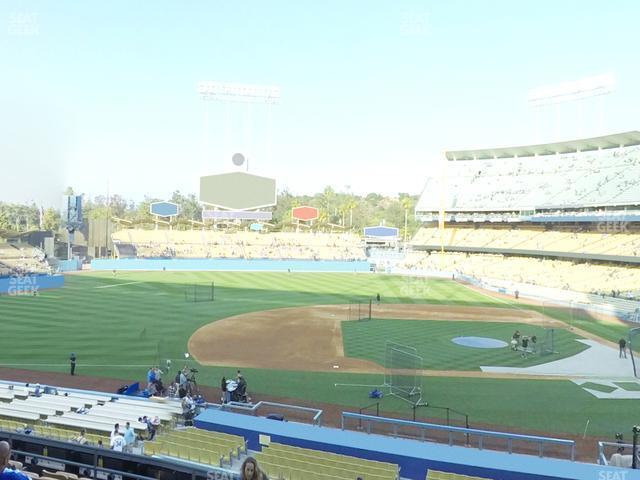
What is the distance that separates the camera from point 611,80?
Result: 65250mm

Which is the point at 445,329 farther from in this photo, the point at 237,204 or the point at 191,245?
the point at 191,245

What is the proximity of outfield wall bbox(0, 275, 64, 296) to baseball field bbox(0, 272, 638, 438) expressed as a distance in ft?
7.72

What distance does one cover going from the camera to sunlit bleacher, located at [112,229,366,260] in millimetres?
80062

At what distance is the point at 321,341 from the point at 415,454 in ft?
61.8

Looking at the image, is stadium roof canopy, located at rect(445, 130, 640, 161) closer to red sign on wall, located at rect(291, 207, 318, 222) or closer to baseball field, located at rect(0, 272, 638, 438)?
red sign on wall, located at rect(291, 207, 318, 222)

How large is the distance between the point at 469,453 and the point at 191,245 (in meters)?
76.6

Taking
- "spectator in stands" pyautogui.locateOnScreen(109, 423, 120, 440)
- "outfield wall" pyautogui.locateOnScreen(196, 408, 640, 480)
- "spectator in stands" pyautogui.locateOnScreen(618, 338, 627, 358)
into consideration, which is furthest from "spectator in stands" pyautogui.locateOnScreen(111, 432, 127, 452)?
"spectator in stands" pyautogui.locateOnScreen(618, 338, 627, 358)

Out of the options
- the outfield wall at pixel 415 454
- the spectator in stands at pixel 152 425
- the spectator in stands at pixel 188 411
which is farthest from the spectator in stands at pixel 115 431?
the spectator in stands at pixel 188 411

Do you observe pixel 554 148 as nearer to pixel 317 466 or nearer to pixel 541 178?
pixel 541 178

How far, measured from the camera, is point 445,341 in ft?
94.9

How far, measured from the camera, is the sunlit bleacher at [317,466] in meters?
8.71

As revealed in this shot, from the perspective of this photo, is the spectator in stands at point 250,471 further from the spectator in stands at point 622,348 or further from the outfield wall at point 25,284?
the outfield wall at point 25,284

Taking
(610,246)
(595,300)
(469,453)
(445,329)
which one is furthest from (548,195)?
(469,453)

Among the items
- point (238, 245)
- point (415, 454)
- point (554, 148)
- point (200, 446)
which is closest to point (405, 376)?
point (415, 454)
